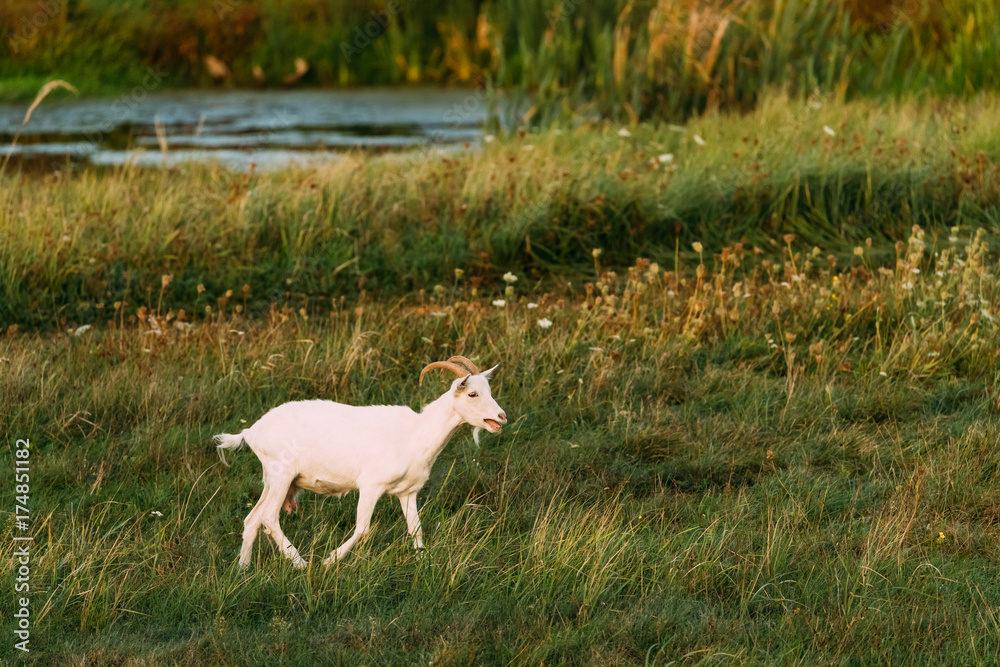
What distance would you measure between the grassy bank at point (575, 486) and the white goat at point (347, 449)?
6.3 inches

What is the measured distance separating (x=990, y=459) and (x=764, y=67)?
7463 millimetres

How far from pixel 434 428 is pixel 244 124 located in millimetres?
12547

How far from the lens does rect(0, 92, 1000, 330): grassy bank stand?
23.6 feet

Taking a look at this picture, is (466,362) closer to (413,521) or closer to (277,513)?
(413,521)

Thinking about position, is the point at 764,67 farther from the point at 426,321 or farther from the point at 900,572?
the point at 900,572

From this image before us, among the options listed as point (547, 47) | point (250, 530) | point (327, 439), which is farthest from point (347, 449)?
point (547, 47)

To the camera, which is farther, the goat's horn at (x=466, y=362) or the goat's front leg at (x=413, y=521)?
the goat's front leg at (x=413, y=521)

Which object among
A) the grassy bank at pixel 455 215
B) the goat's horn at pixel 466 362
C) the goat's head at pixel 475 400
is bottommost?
the grassy bank at pixel 455 215

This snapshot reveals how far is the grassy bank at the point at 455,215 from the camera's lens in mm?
7191

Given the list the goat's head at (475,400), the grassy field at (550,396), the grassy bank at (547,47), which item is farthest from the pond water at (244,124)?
the goat's head at (475,400)

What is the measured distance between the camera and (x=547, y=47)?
39.0 feet

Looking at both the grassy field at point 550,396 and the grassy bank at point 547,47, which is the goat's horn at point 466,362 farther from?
the grassy bank at point 547,47

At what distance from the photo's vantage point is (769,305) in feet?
20.8

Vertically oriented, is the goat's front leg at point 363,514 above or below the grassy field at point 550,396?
above
